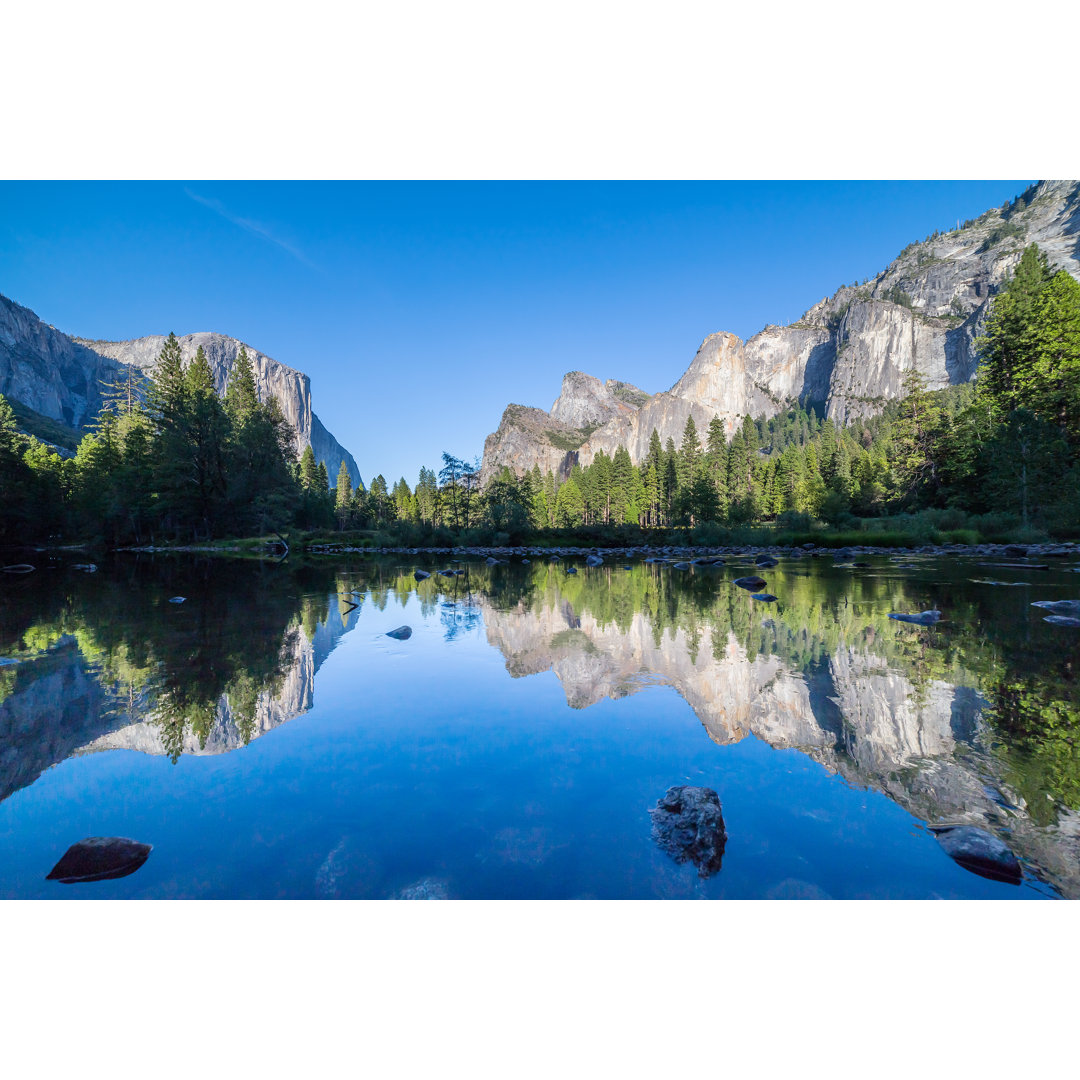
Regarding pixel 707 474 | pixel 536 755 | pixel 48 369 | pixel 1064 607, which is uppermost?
pixel 48 369

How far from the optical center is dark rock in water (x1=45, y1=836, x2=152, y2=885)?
2.37m

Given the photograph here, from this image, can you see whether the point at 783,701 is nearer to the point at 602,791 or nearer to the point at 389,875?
the point at 602,791

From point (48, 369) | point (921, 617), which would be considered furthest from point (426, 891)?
point (48, 369)

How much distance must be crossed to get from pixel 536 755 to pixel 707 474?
215ft

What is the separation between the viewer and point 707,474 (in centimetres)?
6500

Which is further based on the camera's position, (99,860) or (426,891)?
(99,860)

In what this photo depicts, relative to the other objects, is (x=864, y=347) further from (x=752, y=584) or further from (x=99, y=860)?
(x=99, y=860)

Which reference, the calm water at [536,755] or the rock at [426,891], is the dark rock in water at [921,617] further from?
A: the rock at [426,891]

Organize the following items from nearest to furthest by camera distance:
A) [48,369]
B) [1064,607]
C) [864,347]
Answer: [1064,607]
[864,347]
[48,369]

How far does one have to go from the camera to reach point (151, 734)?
13.1 ft

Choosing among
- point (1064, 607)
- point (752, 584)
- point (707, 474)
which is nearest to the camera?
point (1064, 607)

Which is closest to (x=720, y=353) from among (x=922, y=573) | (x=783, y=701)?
(x=922, y=573)

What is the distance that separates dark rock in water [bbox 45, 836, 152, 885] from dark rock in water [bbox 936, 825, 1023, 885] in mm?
3850

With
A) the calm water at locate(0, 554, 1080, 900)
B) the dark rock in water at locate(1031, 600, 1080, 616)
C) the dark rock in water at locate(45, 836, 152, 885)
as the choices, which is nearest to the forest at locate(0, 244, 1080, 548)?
the dark rock in water at locate(1031, 600, 1080, 616)
